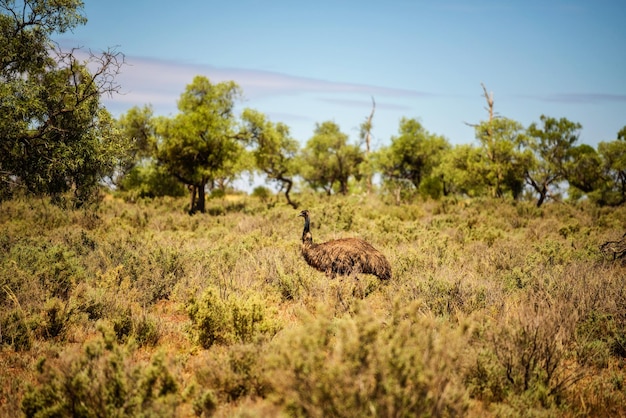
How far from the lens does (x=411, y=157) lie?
34875 millimetres

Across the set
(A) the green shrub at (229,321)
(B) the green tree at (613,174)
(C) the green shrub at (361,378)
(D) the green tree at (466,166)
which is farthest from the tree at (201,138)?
(B) the green tree at (613,174)

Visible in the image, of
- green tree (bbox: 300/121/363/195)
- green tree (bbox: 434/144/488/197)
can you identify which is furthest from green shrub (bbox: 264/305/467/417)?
green tree (bbox: 300/121/363/195)

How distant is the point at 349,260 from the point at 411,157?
28429 millimetres

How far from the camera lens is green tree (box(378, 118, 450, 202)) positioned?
34.3m

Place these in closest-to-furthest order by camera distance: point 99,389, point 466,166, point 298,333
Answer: point 298,333 < point 99,389 < point 466,166

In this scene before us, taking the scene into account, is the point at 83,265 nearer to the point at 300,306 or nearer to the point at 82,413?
the point at 300,306

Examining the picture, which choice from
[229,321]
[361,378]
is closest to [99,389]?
[229,321]

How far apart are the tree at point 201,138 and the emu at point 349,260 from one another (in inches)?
575

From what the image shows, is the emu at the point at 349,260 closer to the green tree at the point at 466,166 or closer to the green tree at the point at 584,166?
the green tree at the point at 466,166

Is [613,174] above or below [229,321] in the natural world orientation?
above

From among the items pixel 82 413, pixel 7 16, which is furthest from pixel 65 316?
pixel 7 16

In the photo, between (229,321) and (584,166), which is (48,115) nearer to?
(229,321)

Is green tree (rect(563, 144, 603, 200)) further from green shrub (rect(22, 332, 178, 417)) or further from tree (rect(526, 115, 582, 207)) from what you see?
green shrub (rect(22, 332, 178, 417))

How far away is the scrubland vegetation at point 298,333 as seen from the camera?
3.30 meters
